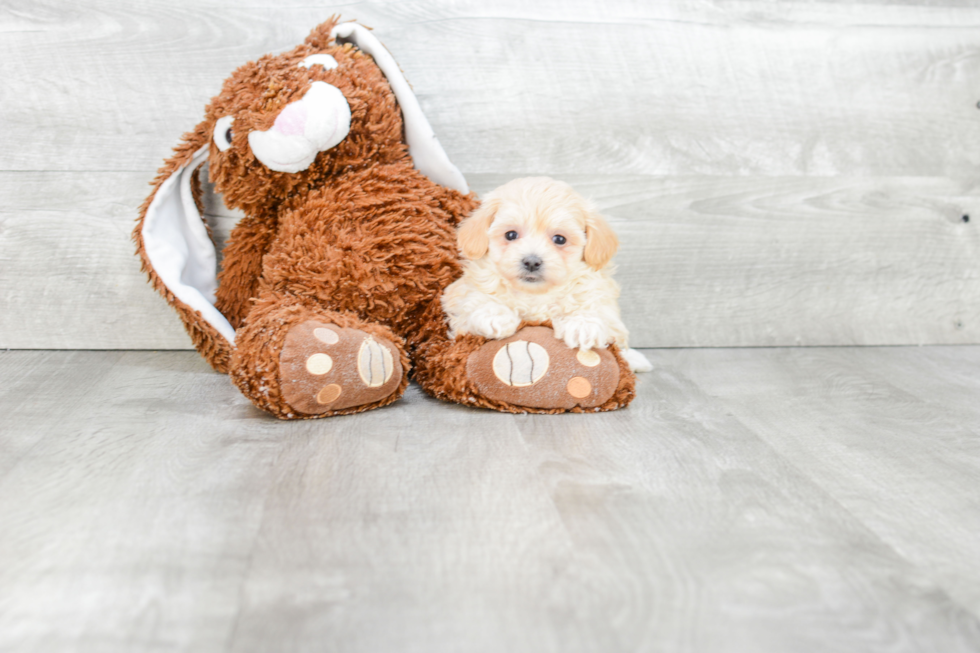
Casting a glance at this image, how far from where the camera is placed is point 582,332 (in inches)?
35.6

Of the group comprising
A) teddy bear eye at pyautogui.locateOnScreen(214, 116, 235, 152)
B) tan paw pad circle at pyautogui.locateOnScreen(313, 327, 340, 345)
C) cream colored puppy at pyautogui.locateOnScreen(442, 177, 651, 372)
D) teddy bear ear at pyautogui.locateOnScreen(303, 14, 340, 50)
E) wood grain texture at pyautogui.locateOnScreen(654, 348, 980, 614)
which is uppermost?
teddy bear ear at pyautogui.locateOnScreen(303, 14, 340, 50)

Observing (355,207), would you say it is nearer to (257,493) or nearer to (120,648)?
(257,493)

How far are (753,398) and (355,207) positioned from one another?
59 cm

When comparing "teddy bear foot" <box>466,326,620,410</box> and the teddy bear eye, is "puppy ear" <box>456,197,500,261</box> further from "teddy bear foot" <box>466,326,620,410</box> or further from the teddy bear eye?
the teddy bear eye

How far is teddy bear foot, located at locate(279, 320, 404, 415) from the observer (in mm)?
848

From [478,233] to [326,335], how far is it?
218mm

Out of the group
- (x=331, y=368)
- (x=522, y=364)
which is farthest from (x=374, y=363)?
(x=522, y=364)

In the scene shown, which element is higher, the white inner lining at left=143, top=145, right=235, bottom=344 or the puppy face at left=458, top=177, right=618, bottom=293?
the puppy face at left=458, top=177, right=618, bottom=293

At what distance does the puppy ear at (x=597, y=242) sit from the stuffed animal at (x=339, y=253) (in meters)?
0.11

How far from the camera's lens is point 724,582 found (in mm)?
571

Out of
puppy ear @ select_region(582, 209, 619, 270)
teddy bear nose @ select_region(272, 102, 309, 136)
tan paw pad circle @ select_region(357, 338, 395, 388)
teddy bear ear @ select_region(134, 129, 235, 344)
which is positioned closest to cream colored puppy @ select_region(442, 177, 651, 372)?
puppy ear @ select_region(582, 209, 619, 270)

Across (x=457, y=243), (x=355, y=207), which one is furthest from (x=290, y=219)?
(x=457, y=243)

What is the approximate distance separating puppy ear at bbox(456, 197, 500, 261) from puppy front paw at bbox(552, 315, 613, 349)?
131 mm

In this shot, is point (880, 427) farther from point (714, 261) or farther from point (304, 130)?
point (304, 130)
